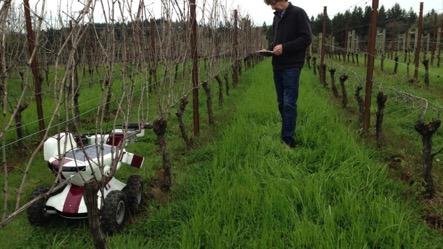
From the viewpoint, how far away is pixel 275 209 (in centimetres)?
286

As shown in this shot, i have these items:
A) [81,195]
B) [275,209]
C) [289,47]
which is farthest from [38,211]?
[289,47]

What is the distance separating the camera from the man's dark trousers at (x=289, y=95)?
13.6 ft

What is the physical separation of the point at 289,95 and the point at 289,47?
0.46 meters

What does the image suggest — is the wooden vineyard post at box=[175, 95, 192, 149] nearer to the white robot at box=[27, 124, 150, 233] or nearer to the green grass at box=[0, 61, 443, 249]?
the green grass at box=[0, 61, 443, 249]

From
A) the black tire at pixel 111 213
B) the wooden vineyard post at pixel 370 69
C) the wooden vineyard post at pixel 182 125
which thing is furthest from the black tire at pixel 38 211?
the wooden vineyard post at pixel 370 69

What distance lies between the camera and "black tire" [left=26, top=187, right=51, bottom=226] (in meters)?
2.89

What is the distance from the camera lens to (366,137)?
17.0ft

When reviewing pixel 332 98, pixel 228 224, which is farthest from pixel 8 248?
pixel 332 98

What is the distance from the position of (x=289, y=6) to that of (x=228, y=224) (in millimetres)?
2333

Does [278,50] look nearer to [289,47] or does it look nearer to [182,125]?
[289,47]

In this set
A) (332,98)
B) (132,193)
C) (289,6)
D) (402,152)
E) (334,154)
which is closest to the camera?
(132,193)

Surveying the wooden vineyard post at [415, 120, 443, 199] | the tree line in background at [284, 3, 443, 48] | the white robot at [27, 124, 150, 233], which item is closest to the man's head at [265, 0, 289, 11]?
the wooden vineyard post at [415, 120, 443, 199]

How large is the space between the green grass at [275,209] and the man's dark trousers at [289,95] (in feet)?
0.71

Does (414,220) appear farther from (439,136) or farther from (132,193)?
(439,136)
